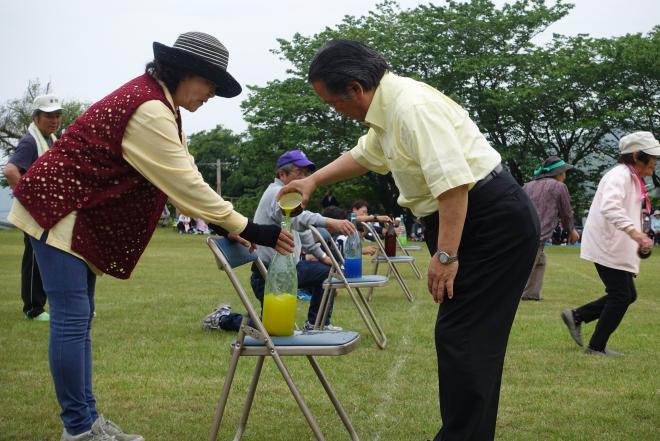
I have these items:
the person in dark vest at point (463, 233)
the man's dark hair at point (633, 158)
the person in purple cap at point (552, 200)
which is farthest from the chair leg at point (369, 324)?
the person in purple cap at point (552, 200)

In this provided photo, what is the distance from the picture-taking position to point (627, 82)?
3741cm

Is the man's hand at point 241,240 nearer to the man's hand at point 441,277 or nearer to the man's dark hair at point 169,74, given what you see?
the man's dark hair at point 169,74

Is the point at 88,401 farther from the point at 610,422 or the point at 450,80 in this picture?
the point at 450,80

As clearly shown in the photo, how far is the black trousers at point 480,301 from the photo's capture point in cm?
298

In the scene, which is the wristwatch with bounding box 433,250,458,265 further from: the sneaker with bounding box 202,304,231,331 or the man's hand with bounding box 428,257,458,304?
the sneaker with bounding box 202,304,231,331

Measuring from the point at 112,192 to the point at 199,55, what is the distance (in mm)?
676

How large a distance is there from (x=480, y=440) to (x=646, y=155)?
3841 mm

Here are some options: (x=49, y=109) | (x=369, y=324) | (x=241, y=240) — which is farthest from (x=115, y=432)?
(x=49, y=109)

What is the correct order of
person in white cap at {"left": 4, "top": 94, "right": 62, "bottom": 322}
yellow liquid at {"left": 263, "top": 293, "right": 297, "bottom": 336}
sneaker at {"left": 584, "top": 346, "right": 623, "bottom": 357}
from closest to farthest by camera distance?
yellow liquid at {"left": 263, "top": 293, "right": 297, "bottom": 336}, sneaker at {"left": 584, "top": 346, "right": 623, "bottom": 357}, person in white cap at {"left": 4, "top": 94, "right": 62, "bottom": 322}

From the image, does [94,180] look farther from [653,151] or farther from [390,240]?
[390,240]

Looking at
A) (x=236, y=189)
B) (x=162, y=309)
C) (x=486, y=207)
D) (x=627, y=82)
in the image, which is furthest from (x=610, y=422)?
(x=236, y=189)

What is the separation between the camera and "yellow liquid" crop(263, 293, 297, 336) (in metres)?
3.71

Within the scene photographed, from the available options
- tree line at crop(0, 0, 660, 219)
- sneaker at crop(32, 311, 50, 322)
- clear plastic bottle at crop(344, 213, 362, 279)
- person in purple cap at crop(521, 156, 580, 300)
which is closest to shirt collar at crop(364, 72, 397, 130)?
clear plastic bottle at crop(344, 213, 362, 279)

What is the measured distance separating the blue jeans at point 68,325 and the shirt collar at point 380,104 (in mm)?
1431
